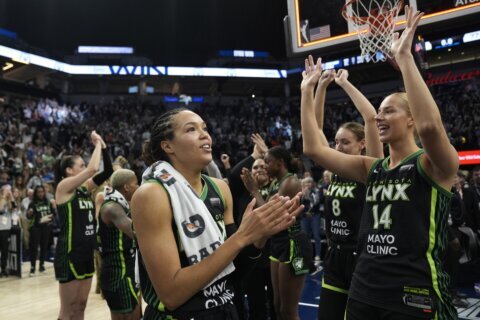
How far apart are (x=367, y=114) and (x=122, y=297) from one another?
2.77m

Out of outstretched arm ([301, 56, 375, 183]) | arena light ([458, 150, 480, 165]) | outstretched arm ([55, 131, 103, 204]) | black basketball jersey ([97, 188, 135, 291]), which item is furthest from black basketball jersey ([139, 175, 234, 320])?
arena light ([458, 150, 480, 165])

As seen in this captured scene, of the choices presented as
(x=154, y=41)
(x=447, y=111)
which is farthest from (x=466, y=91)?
(x=154, y=41)

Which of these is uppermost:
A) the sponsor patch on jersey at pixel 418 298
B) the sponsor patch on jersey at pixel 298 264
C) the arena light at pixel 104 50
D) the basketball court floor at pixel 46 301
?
the arena light at pixel 104 50

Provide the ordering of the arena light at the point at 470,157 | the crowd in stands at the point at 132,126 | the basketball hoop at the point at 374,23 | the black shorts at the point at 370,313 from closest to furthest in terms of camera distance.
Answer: the black shorts at the point at 370,313, the basketball hoop at the point at 374,23, the arena light at the point at 470,157, the crowd in stands at the point at 132,126

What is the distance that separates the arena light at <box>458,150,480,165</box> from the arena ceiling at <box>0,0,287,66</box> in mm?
20298

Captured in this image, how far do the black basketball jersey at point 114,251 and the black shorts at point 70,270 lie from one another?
2.17 feet

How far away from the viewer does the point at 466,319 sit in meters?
5.25

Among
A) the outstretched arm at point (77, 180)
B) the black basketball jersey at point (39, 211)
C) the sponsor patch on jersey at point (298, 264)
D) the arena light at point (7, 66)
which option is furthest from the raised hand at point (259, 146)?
the arena light at point (7, 66)

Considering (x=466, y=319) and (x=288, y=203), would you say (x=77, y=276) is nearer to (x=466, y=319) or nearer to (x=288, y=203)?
(x=288, y=203)

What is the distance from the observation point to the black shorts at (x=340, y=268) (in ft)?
11.0

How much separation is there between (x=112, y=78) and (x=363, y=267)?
101 ft

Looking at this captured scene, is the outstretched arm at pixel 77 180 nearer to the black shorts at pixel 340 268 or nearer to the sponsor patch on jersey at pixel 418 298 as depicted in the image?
the black shorts at pixel 340 268

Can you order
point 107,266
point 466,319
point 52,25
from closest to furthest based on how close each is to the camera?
point 107,266 < point 466,319 < point 52,25

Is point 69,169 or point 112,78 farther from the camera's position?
point 112,78
